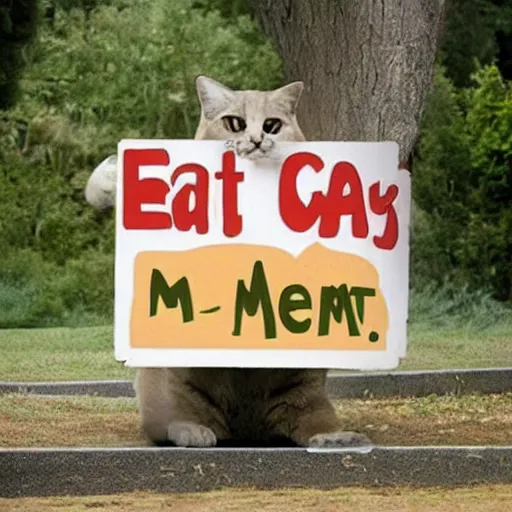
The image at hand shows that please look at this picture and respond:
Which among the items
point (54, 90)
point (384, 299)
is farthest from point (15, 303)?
point (384, 299)

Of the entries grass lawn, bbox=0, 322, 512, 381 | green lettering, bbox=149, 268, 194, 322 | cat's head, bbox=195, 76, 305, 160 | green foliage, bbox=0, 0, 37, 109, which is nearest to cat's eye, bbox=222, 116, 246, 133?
cat's head, bbox=195, 76, 305, 160

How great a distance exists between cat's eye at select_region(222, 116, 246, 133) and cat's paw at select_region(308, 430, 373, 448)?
1.50 feet

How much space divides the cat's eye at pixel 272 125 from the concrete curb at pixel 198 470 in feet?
1.49

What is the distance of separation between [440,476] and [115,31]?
102 centimetres

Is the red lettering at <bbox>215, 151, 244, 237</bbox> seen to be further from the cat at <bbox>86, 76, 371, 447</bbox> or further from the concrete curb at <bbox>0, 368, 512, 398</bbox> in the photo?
the concrete curb at <bbox>0, 368, 512, 398</bbox>

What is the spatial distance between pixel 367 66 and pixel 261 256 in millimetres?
475

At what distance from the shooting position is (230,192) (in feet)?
7.04

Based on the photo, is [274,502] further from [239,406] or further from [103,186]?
[103,186]

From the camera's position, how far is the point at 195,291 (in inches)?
85.7

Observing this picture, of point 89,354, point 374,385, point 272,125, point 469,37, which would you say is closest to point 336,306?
point 272,125

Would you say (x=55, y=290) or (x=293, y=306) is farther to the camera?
(x=55, y=290)

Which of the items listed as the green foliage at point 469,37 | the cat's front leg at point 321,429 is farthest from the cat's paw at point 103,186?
the green foliage at point 469,37

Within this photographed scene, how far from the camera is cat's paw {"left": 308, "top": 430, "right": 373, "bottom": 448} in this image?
7.39 feet

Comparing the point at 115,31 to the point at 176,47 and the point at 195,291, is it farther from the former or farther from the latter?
the point at 195,291
